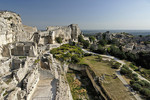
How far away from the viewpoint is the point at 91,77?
20250 mm

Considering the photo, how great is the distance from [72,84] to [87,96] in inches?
154

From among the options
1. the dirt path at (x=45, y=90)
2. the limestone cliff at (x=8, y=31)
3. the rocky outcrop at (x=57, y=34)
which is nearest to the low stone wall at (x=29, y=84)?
the dirt path at (x=45, y=90)

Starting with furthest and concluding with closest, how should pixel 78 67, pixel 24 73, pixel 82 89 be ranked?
pixel 78 67
pixel 82 89
pixel 24 73

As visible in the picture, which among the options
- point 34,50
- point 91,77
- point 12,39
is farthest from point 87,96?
point 12,39

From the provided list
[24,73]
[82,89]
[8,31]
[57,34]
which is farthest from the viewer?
[57,34]

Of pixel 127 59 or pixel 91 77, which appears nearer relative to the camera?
pixel 91 77

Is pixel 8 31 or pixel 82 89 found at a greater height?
pixel 8 31

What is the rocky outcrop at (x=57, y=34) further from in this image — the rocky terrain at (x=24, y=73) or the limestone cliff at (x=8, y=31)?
the rocky terrain at (x=24, y=73)

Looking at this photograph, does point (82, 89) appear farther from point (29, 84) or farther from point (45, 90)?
point (29, 84)

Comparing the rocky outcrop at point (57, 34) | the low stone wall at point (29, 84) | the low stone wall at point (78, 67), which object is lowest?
the low stone wall at point (78, 67)

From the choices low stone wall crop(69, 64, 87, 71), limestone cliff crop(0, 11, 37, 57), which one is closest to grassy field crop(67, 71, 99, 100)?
low stone wall crop(69, 64, 87, 71)

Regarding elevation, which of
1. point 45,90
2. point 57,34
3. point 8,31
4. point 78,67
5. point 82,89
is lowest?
point 82,89

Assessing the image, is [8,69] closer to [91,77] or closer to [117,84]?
[91,77]

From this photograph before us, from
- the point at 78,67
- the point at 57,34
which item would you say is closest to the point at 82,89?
the point at 78,67
